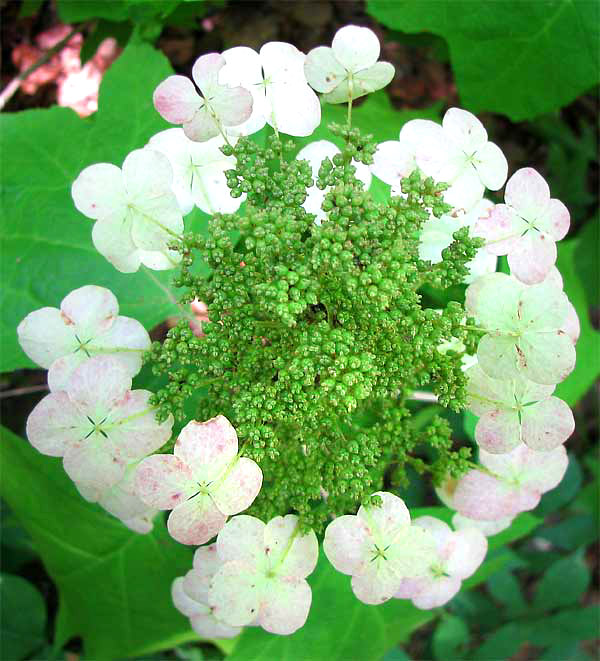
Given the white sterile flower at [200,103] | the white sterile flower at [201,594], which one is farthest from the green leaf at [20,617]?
the white sterile flower at [200,103]

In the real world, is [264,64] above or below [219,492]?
above

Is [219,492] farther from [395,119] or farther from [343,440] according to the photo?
[395,119]

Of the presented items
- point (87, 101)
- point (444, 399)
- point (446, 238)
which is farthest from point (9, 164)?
point (444, 399)

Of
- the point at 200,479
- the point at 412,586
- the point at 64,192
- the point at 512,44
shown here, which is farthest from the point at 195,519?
→ the point at 512,44

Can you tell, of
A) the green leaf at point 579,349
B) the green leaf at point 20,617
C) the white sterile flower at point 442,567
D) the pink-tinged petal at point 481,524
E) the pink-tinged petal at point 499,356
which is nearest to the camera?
the pink-tinged petal at point 499,356

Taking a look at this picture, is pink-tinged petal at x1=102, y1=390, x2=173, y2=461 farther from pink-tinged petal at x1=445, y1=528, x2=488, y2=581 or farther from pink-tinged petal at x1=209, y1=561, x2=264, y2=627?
pink-tinged petal at x1=445, y1=528, x2=488, y2=581

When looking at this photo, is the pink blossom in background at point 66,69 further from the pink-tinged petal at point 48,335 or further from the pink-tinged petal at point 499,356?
the pink-tinged petal at point 499,356
